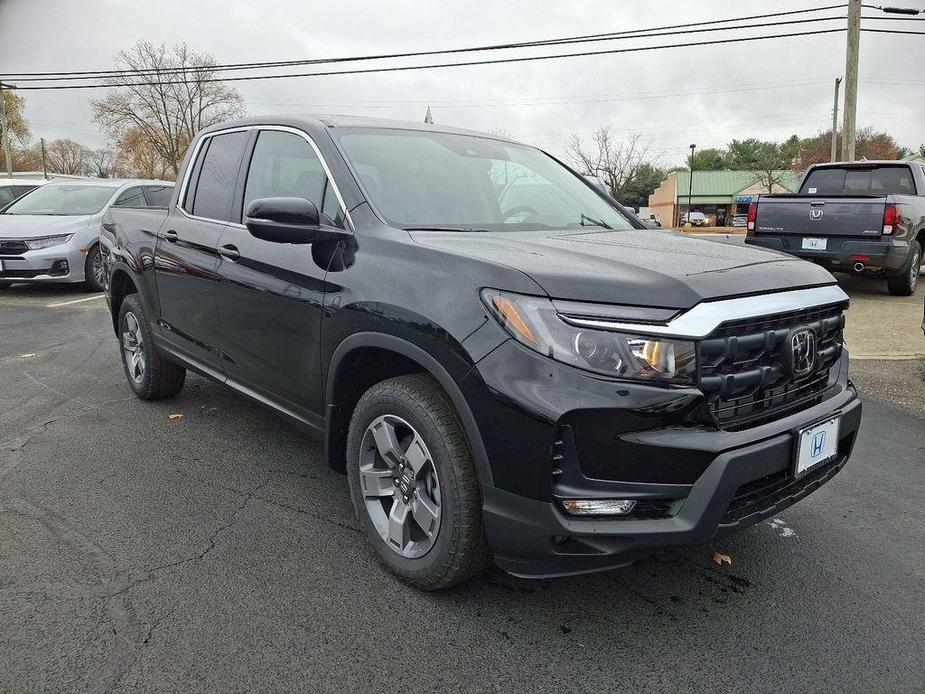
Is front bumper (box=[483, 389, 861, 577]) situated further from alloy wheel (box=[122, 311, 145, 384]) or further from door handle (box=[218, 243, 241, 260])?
alloy wheel (box=[122, 311, 145, 384])

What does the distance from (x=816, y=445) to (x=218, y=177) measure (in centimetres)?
328

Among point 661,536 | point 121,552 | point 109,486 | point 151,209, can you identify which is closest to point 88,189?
point 151,209

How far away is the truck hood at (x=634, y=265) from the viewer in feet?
6.90

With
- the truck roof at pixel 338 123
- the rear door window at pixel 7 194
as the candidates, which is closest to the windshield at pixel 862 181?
the truck roof at pixel 338 123

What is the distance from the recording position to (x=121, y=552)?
2.87 metres

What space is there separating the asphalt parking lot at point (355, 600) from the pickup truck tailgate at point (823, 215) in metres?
5.81

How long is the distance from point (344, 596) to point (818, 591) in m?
1.81

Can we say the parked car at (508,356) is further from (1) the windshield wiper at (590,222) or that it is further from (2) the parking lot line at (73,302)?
(2) the parking lot line at (73,302)

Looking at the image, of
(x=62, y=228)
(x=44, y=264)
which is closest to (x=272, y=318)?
(x=44, y=264)

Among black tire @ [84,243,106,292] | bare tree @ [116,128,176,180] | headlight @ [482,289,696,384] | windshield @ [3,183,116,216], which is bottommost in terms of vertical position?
black tire @ [84,243,106,292]

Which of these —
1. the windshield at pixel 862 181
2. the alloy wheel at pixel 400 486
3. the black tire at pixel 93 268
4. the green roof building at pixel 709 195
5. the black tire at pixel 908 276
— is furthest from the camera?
the green roof building at pixel 709 195

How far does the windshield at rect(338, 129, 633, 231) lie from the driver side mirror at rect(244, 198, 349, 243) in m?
0.26

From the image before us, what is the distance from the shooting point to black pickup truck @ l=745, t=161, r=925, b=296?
343 inches

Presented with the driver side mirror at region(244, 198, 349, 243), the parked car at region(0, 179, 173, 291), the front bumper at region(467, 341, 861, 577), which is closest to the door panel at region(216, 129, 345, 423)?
the driver side mirror at region(244, 198, 349, 243)
